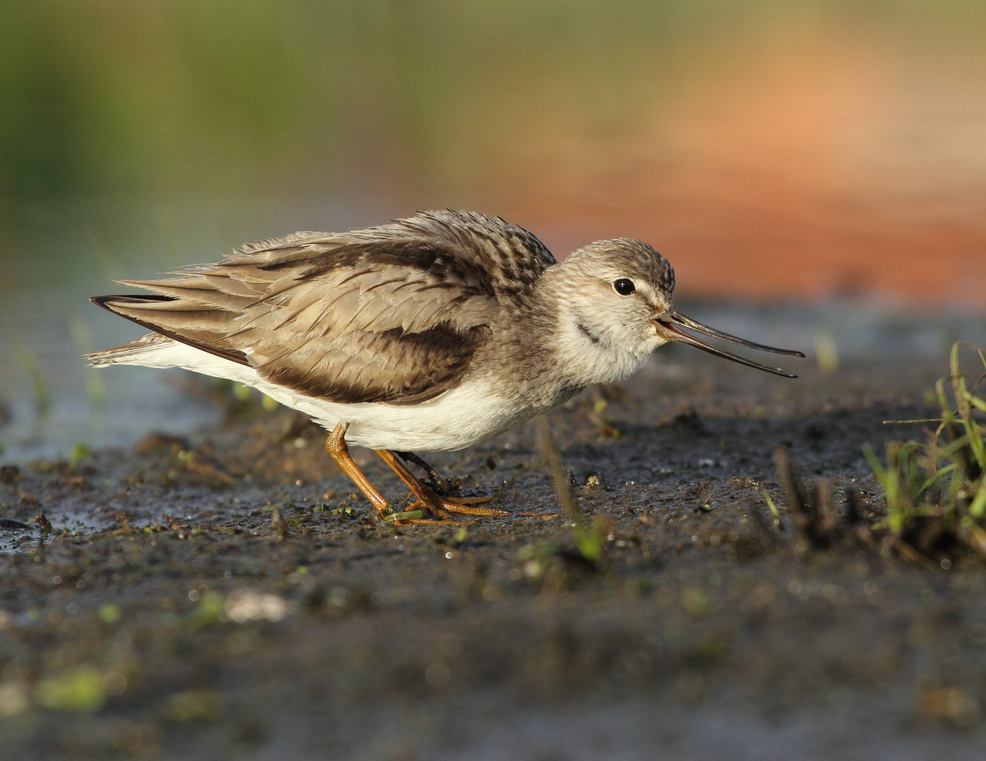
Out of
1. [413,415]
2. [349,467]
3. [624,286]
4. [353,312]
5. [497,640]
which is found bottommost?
[497,640]

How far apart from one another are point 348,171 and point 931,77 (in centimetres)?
1259

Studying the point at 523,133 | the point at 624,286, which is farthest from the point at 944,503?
the point at 523,133

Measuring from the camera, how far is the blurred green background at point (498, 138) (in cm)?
1381

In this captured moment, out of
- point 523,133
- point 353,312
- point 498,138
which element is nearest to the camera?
point 353,312

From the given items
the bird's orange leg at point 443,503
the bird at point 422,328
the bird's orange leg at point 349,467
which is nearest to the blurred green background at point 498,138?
the bird at point 422,328

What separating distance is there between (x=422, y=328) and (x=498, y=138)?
47.2ft

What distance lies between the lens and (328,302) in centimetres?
659

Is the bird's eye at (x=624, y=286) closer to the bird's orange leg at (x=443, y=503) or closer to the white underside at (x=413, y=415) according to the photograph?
the white underside at (x=413, y=415)

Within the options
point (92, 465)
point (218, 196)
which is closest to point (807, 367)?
point (92, 465)

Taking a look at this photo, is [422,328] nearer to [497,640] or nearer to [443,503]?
[443,503]

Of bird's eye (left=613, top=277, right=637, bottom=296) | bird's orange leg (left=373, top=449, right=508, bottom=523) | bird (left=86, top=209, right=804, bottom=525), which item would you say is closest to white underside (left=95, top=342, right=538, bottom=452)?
bird (left=86, top=209, right=804, bottom=525)

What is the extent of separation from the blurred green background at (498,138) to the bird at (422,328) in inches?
146

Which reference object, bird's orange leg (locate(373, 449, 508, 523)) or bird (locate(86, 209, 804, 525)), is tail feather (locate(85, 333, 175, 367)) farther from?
bird's orange leg (locate(373, 449, 508, 523))

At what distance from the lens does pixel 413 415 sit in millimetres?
6402
